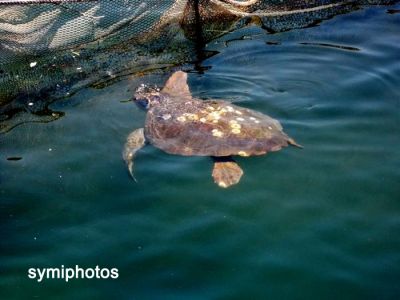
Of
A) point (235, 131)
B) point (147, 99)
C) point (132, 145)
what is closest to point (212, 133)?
point (235, 131)

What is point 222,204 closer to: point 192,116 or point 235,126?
point 235,126

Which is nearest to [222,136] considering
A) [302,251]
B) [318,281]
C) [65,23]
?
[302,251]

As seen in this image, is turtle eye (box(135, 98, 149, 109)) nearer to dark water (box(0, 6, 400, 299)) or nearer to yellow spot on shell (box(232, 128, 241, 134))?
dark water (box(0, 6, 400, 299))

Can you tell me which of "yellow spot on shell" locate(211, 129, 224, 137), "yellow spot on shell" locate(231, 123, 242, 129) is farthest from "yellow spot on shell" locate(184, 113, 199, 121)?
"yellow spot on shell" locate(231, 123, 242, 129)

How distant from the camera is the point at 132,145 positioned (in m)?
4.25

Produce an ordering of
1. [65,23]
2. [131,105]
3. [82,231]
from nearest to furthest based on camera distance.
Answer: [82,231] < [131,105] < [65,23]

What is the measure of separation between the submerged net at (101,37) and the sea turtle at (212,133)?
1234 millimetres

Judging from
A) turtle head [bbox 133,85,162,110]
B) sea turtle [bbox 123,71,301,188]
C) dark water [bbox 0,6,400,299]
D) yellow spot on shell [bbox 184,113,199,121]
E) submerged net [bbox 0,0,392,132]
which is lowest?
dark water [bbox 0,6,400,299]

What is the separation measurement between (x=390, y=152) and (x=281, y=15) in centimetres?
311

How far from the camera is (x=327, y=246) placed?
3217 mm

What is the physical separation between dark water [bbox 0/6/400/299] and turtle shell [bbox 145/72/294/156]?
141 mm

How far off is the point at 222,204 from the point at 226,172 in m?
0.33

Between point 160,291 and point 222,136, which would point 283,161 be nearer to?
point 222,136

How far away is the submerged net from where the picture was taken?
17.5ft
